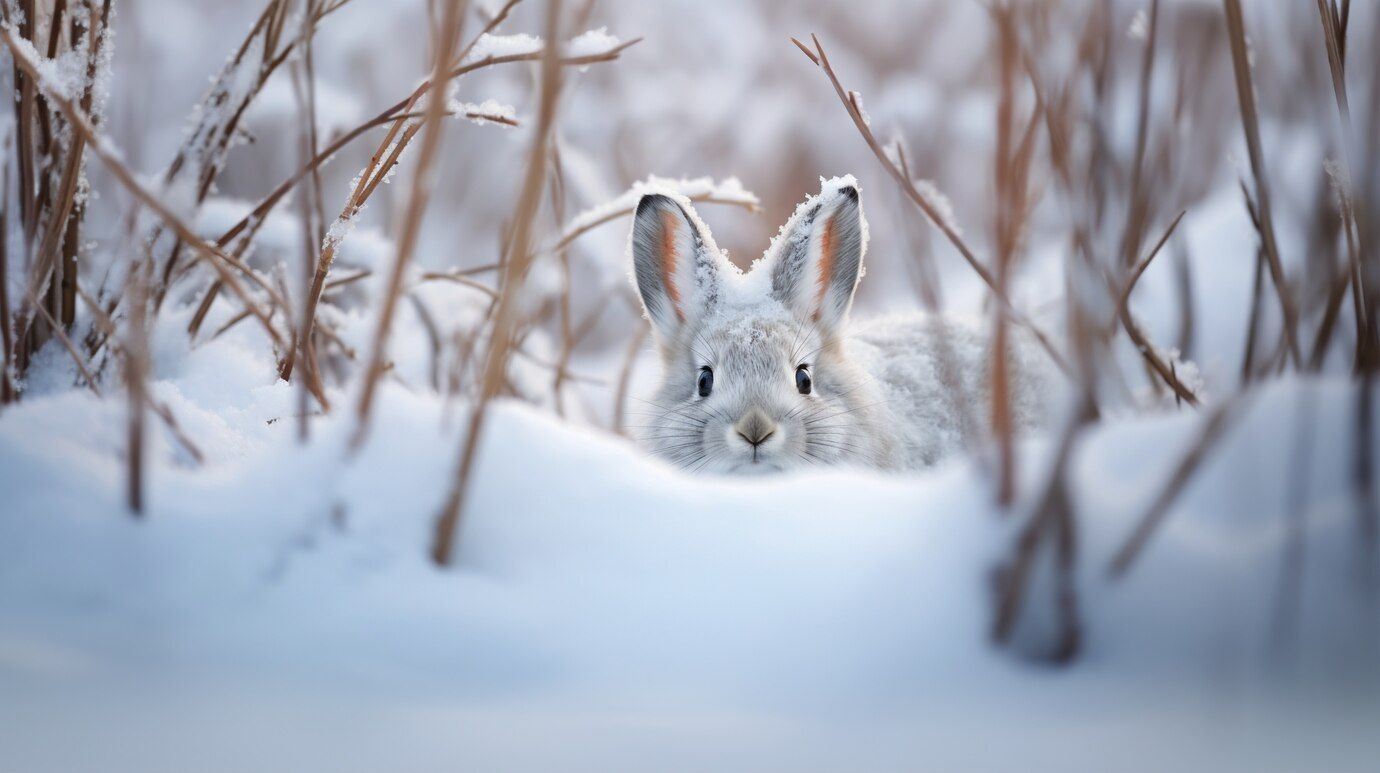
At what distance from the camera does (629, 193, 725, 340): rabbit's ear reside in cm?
297

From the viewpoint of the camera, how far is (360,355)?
101 inches

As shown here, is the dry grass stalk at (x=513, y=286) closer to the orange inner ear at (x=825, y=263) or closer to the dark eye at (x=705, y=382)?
the dark eye at (x=705, y=382)

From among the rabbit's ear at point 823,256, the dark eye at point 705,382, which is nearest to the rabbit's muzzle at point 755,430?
the dark eye at point 705,382

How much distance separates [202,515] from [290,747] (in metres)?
0.37

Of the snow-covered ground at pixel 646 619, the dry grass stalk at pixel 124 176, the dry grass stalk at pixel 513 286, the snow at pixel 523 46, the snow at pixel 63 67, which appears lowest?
the snow-covered ground at pixel 646 619

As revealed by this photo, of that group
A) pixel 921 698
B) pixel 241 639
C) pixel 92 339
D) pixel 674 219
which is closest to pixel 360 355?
pixel 92 339

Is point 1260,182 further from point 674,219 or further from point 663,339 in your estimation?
point 663,339

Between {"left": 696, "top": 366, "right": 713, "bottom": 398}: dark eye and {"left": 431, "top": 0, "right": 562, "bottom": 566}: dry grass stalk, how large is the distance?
5.06 ft

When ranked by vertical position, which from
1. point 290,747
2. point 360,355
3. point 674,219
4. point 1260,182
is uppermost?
point 674,219

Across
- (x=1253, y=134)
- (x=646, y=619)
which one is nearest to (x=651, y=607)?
(x=646, y=619)

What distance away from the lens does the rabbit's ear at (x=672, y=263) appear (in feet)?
9.75

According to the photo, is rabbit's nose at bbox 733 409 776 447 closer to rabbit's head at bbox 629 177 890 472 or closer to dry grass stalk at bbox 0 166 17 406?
rabbit's head at bbox 629 177 890 472

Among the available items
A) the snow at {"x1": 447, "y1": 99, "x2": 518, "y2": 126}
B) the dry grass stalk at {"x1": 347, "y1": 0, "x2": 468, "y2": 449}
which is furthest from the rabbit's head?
the dry grass stalk at {"x1": 347, "y1": 0, "x2": 468, "y2": 449}

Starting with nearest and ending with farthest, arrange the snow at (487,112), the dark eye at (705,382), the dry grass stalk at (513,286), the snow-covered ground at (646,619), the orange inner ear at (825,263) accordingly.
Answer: the snow-covered ground at (646,619)
the dry grass stalk at (513,286)
the snow at (487,112)
the dark eye at (705,382)
the orange inner ear at (825,263)
